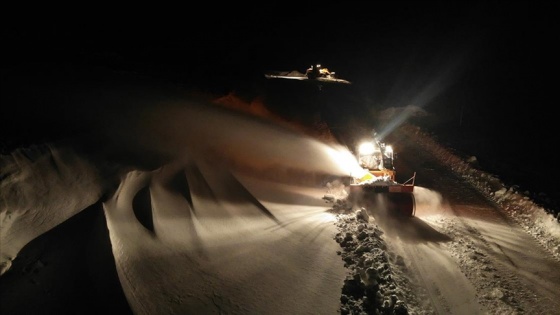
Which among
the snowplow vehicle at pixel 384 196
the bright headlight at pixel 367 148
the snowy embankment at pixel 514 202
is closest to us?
the snowy embankment at pixel 514 202

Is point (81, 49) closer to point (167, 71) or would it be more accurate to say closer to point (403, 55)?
point (167, 71)

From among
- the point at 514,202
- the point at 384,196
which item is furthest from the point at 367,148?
the point at 514,202

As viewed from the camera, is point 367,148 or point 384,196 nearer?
point 384,196

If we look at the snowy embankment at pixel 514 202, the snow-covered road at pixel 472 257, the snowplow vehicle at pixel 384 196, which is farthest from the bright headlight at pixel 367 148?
the snowy embankment at pixel 514 202

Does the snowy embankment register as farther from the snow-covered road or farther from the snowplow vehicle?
the snowplow vehicle

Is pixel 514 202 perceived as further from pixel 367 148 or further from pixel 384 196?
pixel 367 148

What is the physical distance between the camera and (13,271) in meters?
4.46

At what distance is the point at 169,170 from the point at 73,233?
3.42m

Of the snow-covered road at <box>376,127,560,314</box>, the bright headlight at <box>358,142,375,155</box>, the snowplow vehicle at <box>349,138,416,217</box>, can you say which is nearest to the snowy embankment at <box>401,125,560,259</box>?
the snow-covered road at <box>376,127,560,314</box>

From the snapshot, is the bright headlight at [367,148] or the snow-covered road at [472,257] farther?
the bright headlight at [367,148]

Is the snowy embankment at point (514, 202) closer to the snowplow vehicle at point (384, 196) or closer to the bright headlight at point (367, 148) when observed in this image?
the snowplow vehicle at point (384, 196)

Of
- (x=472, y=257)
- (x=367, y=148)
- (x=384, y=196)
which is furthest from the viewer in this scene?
(x=367, y=148)

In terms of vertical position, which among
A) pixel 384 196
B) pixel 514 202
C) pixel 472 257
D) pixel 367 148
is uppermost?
pixel 367 148

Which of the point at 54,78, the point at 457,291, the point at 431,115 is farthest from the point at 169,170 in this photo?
the point at 431,115
